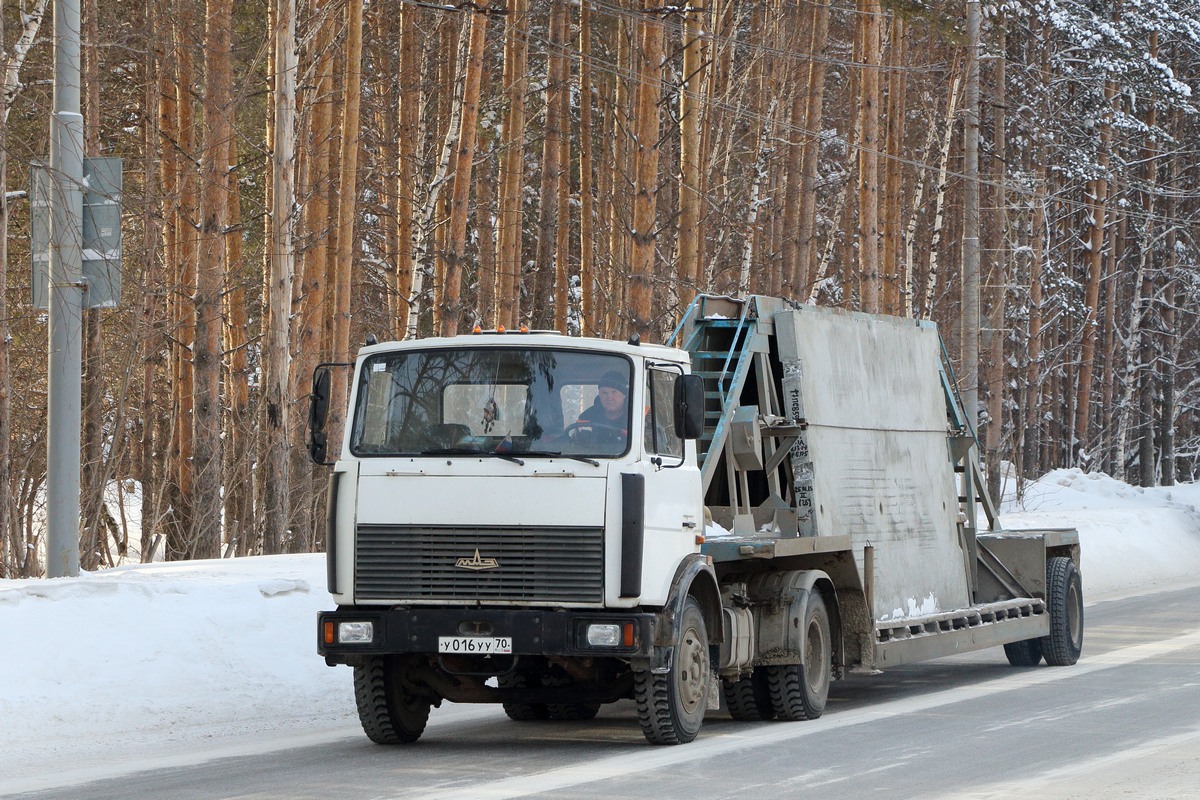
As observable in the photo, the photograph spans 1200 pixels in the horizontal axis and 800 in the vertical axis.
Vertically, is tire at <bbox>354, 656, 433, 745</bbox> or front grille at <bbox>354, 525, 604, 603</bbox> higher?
front grille at <bbox>354, 525, 604, 603</bbox>

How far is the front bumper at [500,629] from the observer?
933 centimetres

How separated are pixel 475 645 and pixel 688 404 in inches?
75.0

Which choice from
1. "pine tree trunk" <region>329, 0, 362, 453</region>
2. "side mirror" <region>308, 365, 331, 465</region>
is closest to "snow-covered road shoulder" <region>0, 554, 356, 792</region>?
"side mirror" <region>308, 365, 331, 465</region>

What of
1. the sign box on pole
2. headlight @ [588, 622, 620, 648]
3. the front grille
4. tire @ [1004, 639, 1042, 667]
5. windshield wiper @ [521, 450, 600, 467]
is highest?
the sign box on pole

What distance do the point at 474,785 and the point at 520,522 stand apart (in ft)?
5.19

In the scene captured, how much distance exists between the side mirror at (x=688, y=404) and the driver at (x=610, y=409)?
0.32 meters

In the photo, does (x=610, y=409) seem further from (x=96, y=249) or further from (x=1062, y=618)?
(x=1062, y=618)

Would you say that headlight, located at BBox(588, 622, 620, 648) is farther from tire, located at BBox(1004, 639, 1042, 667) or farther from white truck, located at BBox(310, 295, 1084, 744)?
tire, located at BBox(1004, 639, 1042, 667)

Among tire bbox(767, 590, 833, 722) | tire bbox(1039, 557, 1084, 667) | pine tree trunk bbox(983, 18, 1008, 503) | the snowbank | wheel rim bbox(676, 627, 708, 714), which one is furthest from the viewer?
pine tree trunk bbox(983, 18, 1008, 503)

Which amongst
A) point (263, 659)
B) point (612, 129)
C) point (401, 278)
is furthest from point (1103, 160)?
point (263, 659)

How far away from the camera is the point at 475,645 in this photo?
370 inches

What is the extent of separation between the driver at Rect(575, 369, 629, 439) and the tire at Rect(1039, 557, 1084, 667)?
711 cm


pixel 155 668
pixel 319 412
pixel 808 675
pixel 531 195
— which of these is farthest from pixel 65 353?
pixel 531 195

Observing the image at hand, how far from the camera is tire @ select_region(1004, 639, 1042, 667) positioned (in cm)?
1541
